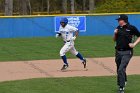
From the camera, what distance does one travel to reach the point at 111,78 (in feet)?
43.7

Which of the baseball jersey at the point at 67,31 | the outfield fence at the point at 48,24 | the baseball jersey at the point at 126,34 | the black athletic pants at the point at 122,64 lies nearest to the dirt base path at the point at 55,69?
the baseball jersey at the point at 67,31

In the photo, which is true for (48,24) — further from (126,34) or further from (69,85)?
(126,34)

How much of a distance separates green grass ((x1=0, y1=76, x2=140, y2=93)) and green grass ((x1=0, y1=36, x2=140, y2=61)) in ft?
19.4

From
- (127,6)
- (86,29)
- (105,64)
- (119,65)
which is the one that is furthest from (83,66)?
(127,6)

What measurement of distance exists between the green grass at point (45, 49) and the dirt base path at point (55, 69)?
1.51 meters

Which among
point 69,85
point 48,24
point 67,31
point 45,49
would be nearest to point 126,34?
point 69,85

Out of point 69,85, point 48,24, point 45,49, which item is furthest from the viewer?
point 48,24

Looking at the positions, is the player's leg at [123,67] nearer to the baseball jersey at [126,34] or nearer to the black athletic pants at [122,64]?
the black athletic pants at [122,64]

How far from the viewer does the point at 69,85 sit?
12.1m

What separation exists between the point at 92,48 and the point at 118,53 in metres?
11.7

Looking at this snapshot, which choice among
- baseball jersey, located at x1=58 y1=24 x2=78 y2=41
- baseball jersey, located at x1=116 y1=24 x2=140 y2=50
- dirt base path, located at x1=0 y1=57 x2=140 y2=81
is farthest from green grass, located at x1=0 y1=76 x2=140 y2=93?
baseball jersey, located at x1=58 y1=24 x2=78 y2=41

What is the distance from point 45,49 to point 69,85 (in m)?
10.4

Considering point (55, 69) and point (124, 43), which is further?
point (55, 69)

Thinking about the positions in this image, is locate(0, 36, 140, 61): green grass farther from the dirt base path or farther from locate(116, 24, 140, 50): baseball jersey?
locate(116, 24, 140, 50): baseball jersey
